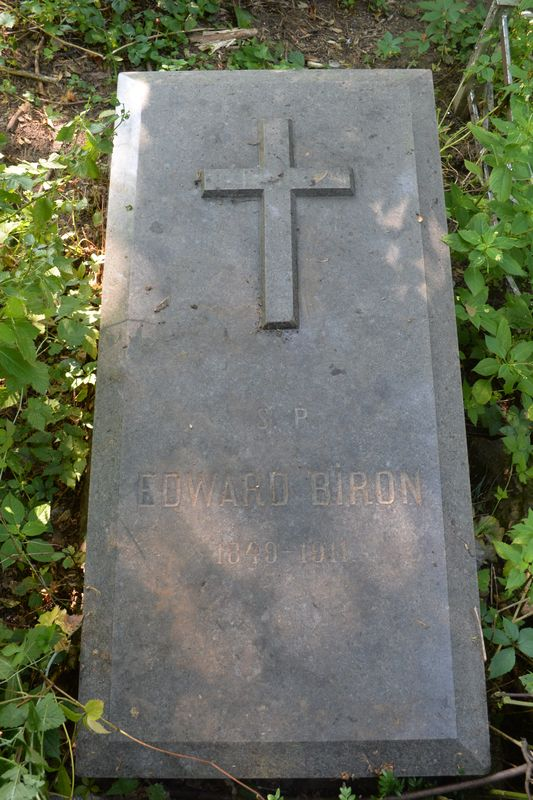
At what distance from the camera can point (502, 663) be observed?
238cm

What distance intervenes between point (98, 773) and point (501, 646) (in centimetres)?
147

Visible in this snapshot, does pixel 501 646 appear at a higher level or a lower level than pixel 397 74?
lower

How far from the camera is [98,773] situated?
7.14 feet

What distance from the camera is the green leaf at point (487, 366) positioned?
272 centimetres

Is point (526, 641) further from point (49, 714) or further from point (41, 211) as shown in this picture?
point (41, 211)

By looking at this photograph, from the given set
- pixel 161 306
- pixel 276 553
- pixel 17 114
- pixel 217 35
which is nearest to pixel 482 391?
pixel 276 553

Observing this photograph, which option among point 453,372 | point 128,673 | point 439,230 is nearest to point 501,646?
point 453,372

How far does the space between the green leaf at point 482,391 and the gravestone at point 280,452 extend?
0.37 metres

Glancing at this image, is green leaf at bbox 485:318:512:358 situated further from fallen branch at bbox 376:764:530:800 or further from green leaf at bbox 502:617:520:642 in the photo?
fallen branch at bbox 376:764:530:800

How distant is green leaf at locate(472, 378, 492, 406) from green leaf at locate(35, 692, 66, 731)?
6.28 feet

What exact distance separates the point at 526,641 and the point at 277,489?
1029mm

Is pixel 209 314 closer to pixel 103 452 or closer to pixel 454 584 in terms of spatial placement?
pixel 103 452

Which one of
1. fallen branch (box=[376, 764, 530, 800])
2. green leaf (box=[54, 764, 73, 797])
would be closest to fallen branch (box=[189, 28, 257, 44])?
green leaf (box=[54, 764, 73, 797])

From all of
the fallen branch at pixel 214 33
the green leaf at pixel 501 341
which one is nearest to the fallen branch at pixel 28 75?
the fallen branch at pixel 214 33
